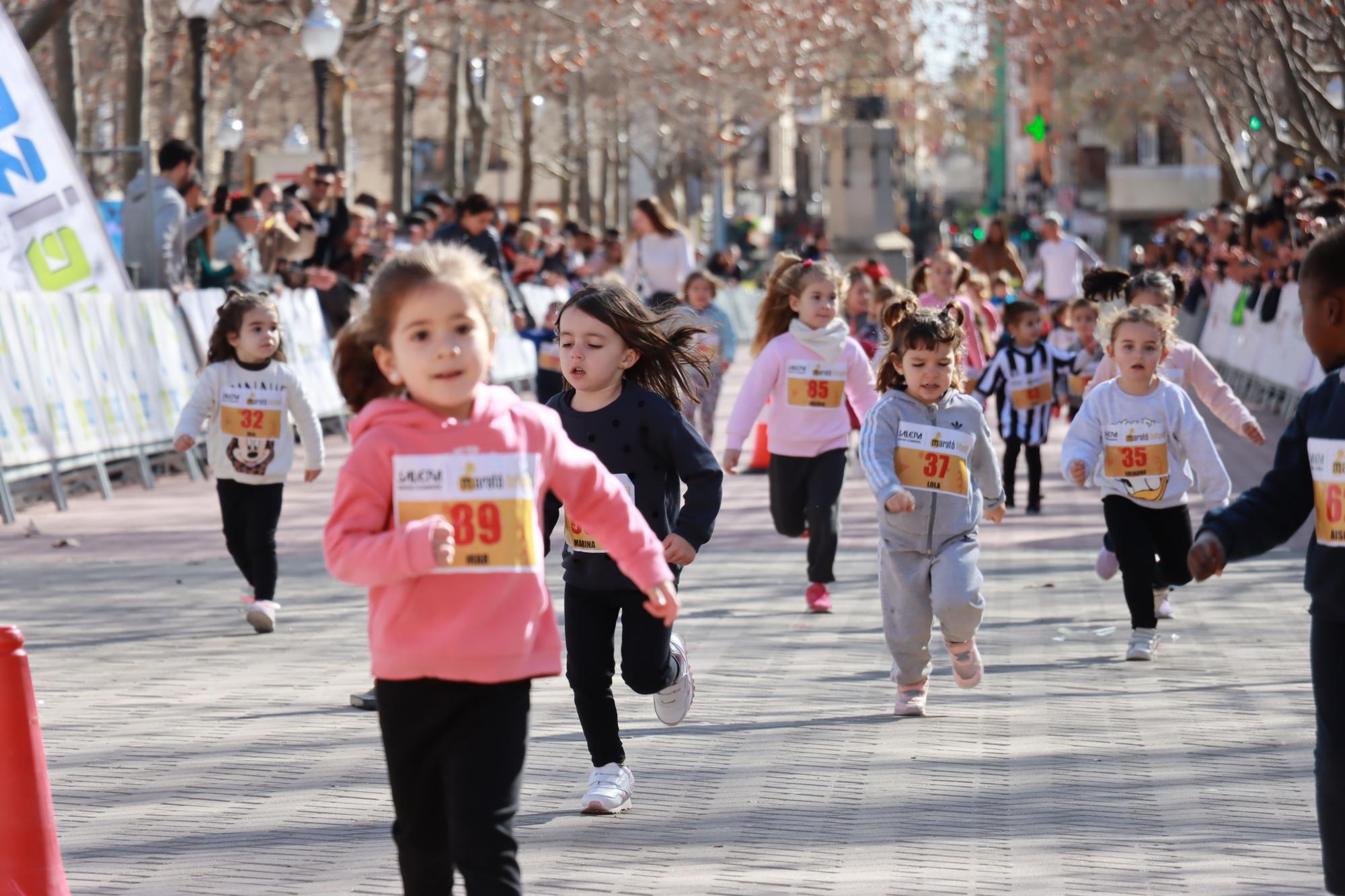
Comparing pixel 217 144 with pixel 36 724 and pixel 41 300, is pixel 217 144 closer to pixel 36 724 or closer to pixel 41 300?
pixel 41 300

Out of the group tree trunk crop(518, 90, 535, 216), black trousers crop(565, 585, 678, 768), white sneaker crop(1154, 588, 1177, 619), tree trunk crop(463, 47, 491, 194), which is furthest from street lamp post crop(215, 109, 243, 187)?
black trousers crop(565, 585, 678, 768)

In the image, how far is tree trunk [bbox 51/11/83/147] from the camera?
2305 centimetres

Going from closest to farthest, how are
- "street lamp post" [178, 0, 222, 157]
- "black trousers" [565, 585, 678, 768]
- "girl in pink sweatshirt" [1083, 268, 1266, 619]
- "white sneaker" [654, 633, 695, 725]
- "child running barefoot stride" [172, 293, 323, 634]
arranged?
"black trousers" [565, 585, 678, 768]
"white sneaker" [654, 633, 695, 725]
"girl in pink sweatshirt" [1083, 268, 1266, 619]
"child running barefoot stride" [172, 293, 323, 634]
"street lamp post" [178, 0, 222, 157]

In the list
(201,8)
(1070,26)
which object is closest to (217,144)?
(1070,26)

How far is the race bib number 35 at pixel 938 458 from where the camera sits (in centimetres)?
770

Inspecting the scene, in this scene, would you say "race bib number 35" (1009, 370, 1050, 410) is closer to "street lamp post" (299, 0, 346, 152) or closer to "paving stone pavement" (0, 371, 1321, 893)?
"paving stone pavement" (0, 371, 1321, 893)

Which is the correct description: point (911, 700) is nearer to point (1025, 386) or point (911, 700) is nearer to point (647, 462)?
point (647, 462)

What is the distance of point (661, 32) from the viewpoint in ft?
116

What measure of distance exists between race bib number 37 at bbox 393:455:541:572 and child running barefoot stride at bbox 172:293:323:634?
523 cm

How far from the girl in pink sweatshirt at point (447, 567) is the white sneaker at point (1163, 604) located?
5.70 meters

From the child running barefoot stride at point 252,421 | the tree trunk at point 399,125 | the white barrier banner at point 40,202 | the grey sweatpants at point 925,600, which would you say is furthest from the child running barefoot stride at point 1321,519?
the tree trunk at point 399,125

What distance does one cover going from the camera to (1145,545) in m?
9.01

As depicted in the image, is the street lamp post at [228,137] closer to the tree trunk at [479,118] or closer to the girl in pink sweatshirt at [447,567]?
the tree trunk at [479,118]

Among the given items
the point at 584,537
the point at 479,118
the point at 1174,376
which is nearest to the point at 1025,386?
the point at 1174,376
